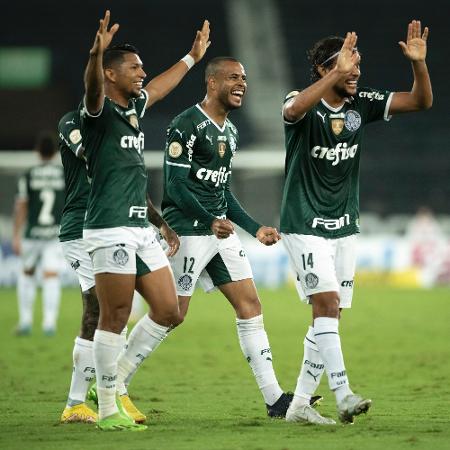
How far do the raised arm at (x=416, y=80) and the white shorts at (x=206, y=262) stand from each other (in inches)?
55.6

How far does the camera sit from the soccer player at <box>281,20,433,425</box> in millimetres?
6691

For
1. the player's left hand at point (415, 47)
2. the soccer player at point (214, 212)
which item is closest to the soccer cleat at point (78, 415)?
the soccer player at point (214, 212)

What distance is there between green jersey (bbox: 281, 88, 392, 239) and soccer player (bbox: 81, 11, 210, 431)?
2.99 feet

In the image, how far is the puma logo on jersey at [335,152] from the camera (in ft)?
22.3

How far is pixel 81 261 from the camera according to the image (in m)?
7.34

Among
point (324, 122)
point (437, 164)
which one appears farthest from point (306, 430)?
point (437, 164)

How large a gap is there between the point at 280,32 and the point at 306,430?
3177 cm

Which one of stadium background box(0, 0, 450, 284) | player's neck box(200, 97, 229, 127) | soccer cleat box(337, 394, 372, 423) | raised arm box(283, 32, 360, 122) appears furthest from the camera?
stadium background box(0, 0, 450, 284)

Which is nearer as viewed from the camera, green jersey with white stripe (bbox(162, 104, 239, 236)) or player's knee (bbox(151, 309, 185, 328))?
player's knee (bbox(151, 309, 185, 328))

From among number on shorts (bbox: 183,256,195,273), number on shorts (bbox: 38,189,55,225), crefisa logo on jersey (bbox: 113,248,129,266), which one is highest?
number on shorts (bbox: 38,189,55,225)

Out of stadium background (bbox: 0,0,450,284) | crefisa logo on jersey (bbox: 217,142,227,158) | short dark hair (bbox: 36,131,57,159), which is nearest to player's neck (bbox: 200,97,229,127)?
crefisa logo on jersey (bbox: 217,142,227,158)

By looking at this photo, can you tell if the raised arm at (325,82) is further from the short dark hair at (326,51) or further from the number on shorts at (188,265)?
the number on shorts at (188,265)

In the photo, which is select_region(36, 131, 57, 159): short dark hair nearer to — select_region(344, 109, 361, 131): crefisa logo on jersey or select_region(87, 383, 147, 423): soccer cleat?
select_region(87, 383, 147, 423): soccer cleat

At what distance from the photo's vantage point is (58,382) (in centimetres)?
952
